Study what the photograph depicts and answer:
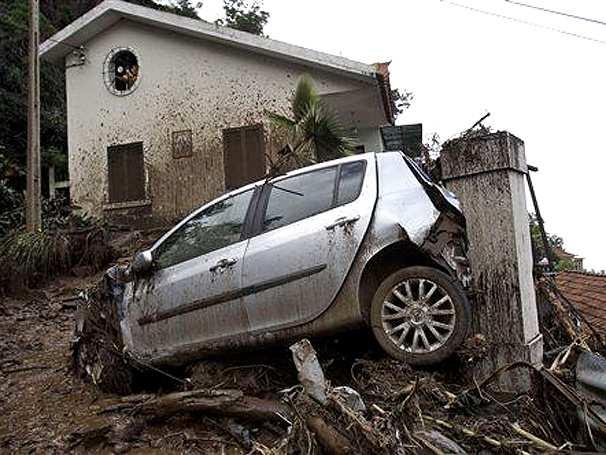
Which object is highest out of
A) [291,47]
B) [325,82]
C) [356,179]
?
[291,47]

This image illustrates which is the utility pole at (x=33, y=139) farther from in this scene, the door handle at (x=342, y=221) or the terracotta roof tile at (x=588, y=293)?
the terracotta roof tile at (x=588, y=293)

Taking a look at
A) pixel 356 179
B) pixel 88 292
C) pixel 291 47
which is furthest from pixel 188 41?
pixel 356 179

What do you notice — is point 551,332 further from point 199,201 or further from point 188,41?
point 188,41

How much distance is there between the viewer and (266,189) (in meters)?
4.79

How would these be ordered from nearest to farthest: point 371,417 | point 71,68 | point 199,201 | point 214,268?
point 371,417 → point 214,268 → point 199,201 → point 71,68

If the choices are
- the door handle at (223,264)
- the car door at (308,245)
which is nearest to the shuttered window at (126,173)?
the door handle at (223,264)

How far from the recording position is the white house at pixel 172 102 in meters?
11.6

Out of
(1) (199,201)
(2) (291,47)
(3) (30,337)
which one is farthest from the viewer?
(1) (199,201)

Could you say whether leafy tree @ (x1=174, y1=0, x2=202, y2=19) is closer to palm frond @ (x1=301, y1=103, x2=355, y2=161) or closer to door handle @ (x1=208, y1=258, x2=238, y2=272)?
palm frond @ (x1=301, y1=103, x2=355, y2=161)

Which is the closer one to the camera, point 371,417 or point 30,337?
point 371,417

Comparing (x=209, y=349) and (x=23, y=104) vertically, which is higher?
(x=23, y=104)

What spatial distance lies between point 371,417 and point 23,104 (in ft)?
52.3

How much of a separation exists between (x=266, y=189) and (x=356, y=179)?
2.75ft

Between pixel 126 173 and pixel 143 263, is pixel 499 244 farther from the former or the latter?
pixel 126 173
